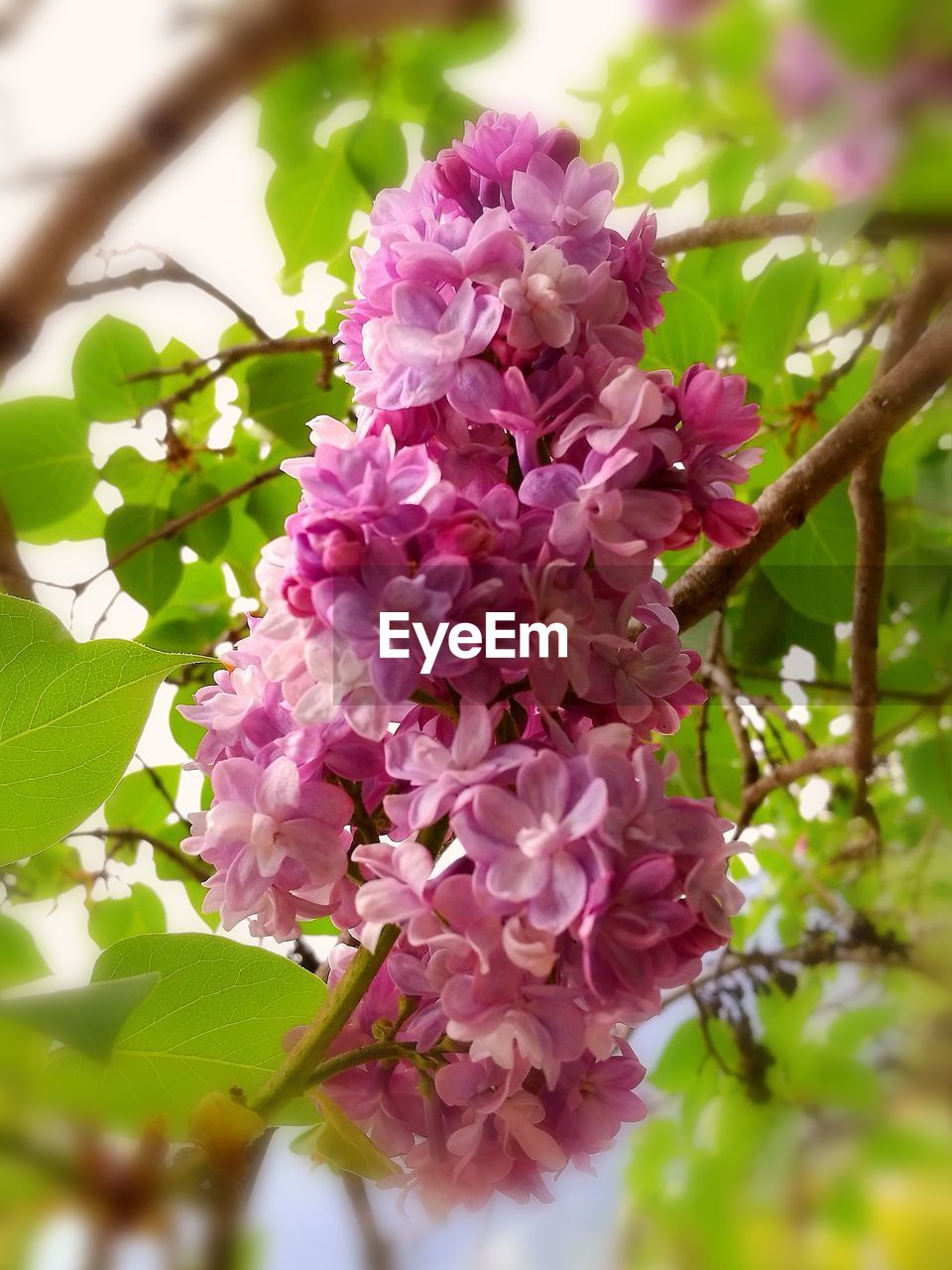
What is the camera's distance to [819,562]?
0.43m

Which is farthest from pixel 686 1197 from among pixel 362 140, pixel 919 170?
pixel 362 140

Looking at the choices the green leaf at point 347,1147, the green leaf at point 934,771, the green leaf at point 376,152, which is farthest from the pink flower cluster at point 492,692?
the green leaf at point 934,771

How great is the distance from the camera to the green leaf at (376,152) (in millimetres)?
366

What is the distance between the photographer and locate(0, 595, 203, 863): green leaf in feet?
0.78

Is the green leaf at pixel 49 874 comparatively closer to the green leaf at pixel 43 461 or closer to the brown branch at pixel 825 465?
the green leaf at pixel 43 461

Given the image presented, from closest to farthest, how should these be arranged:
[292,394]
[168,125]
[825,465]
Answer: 1. [168,125]
2. [825,465]
3. [292,394]

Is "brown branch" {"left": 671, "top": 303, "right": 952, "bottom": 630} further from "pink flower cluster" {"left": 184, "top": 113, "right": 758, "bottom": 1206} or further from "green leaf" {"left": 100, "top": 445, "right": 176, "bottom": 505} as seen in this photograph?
"green leaf" {"left": 100, "top": 445, "right": 176, "bottom": 505}

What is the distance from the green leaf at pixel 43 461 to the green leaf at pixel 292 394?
0.07 m

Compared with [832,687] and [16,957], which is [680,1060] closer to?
[832,687]

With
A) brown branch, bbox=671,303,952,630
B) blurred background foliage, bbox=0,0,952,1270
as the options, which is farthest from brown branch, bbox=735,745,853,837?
brown branch, bbox=671,303,952,630

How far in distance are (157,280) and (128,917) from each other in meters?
0.25

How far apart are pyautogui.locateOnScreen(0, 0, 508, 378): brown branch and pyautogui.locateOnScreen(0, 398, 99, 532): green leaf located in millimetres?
305

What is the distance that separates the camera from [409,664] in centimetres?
20

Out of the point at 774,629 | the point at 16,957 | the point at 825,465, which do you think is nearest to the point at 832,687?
the point at 774,629
